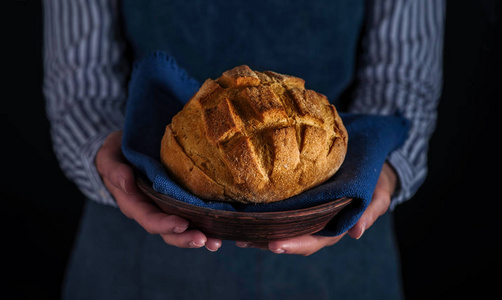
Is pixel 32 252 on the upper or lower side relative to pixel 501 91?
lower

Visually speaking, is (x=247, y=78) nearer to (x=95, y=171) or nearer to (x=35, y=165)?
(x=95, y=171)

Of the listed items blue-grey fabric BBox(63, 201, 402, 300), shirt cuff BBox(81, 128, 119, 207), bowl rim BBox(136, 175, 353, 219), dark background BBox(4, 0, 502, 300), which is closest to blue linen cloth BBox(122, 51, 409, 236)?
bowl rim BBox(136, 175, 353, 219)

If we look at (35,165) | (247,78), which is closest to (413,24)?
(247,78)

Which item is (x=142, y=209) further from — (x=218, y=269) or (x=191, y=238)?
(x=218, y=269)

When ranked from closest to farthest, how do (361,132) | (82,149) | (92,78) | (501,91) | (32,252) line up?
(361,132), (82,149), (92,78), (501,91), (32,252)

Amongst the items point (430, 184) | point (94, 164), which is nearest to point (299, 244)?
point (94, 164)

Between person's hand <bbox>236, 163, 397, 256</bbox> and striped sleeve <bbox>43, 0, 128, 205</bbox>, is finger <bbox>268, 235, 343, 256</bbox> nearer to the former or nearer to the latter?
person's hand <bbox>236, 163, 397, 256</bbox>

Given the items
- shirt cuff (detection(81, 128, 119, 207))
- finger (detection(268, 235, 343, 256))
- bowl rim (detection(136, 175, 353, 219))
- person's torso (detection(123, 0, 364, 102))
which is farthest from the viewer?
person's torso (detection(123, 0, 364, 102))
